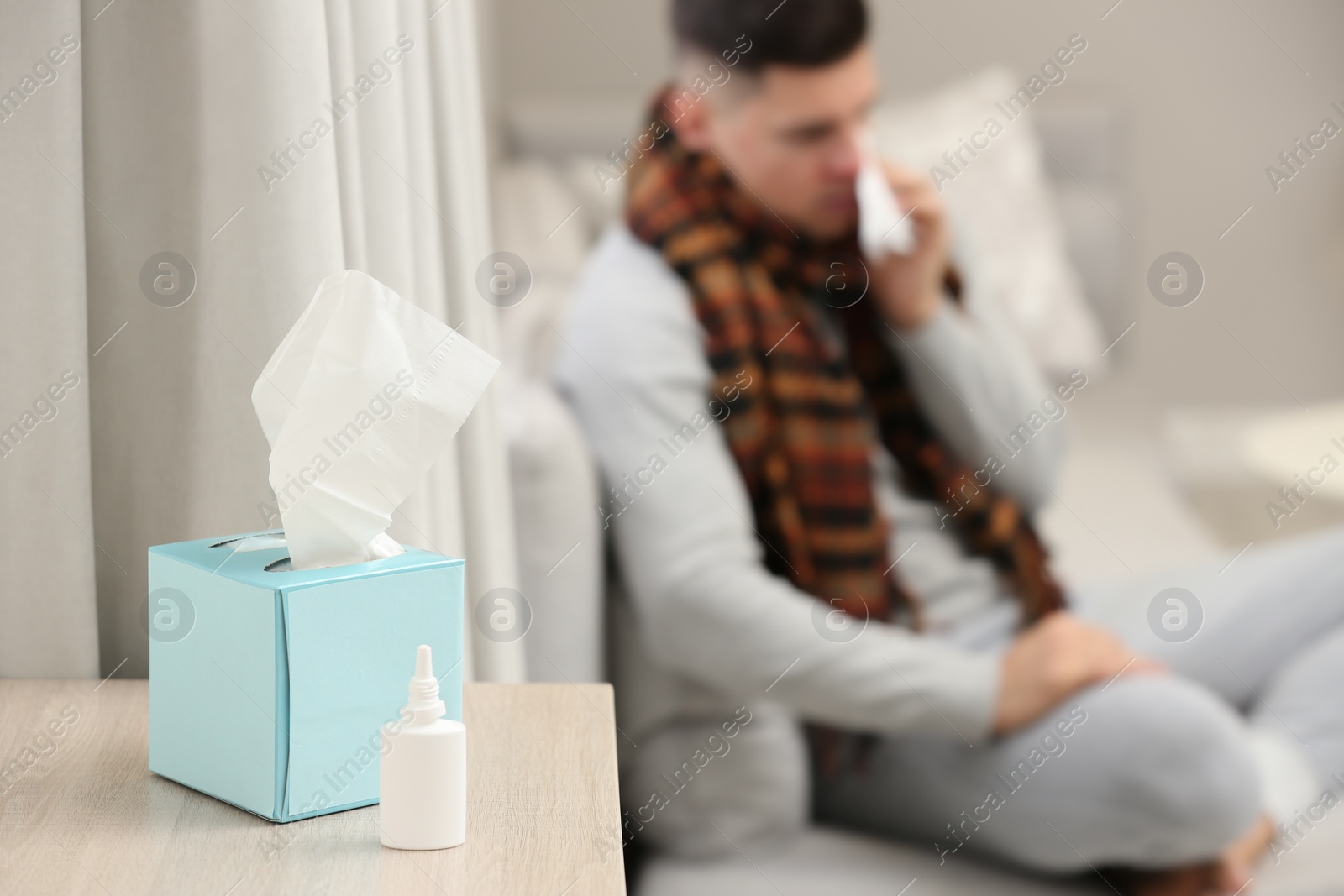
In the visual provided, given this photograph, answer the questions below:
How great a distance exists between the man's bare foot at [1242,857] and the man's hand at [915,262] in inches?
23.9

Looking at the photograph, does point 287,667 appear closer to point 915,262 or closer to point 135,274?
point 135,274

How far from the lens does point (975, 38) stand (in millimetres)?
2639

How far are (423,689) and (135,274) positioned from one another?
36 cm

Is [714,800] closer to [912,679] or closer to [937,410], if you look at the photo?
[912,679]

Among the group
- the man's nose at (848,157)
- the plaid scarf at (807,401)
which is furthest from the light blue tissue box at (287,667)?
the man's nose at (848,157)

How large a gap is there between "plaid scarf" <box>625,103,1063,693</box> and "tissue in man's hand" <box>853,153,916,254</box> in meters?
0.05

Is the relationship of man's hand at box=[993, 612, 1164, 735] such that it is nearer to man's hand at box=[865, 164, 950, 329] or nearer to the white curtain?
man's hand at box=[865, 164, 950, 329]

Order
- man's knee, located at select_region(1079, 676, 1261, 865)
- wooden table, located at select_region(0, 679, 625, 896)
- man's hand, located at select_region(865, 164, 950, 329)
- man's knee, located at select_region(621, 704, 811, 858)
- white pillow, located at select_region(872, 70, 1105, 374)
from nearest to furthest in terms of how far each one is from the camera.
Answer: wooden table, located at select_region(0, 679, 625, 896)
man's knee, located at select_region(1079, 676, 1261, 865)
man's knee, located at select_region(621, 704, 811, 858)
man's hand, located at select_region(865, 164, 950, 329)
white pillow, located at select_region(872, 70, 1105, 374)

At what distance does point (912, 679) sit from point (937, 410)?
342 mm

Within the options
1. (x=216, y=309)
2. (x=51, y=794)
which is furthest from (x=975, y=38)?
(x=51, y=794)

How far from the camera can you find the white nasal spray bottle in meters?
0.44

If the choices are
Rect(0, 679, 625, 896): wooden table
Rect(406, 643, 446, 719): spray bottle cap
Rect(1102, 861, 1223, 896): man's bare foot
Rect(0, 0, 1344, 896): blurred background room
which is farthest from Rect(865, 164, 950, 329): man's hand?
Rect(406, 643, 446, 719): spray bottle cap

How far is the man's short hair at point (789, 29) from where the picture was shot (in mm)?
1148

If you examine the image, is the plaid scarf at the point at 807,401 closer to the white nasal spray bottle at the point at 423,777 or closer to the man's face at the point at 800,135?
the man's face at the point at 800,135
